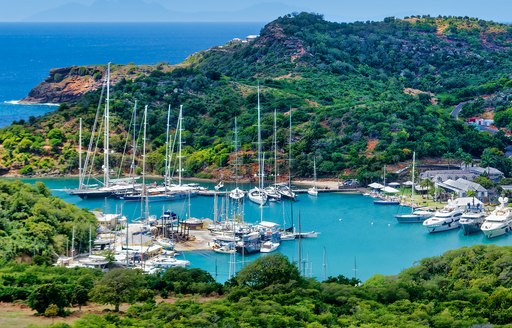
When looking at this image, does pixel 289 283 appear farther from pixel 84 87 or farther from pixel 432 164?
pixel 84 87

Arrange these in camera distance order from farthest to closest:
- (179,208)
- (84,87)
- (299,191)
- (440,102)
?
(84,87), (440,102), (299,191), (179,208)

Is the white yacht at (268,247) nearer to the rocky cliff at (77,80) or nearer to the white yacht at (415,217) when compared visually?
the white yacht at (415,217)

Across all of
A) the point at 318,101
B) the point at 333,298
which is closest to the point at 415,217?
the point at 333,298

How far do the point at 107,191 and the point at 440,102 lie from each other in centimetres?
3675

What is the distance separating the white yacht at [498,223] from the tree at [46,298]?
26.2 m

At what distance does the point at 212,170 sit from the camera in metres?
70.1

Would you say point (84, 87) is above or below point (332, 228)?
above

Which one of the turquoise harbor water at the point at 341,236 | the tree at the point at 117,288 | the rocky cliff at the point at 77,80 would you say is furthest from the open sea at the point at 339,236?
the rocky cliff at the point at 77,80

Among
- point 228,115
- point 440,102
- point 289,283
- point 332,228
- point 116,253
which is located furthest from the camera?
point 440,102

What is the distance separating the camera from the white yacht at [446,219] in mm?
55188

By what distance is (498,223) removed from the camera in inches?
2131

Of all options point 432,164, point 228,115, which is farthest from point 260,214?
point 228,115

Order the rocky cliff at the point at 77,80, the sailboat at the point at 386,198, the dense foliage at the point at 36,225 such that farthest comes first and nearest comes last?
1. the rocky cliff at the point at 77,80
2. the sailboat at the point at 386,198
3. the dense foliage at the point at 36,225

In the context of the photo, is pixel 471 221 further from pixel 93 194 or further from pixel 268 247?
pixel 93 194
